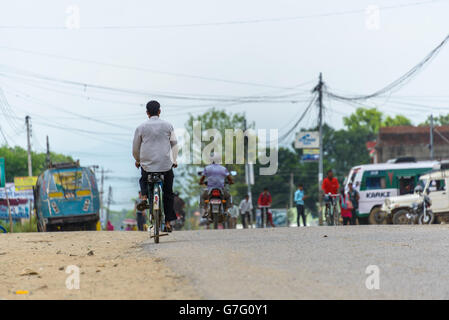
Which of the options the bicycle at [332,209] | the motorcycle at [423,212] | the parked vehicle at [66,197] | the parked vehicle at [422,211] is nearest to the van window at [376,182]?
the parked vehicle at [422,211]

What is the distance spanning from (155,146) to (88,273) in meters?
3.05

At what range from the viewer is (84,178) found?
29.3 m

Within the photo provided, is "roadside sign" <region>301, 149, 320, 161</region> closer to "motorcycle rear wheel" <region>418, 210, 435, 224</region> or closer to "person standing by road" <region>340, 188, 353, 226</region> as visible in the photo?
"person standing by road" <region>340, 188, 353, 226</region>

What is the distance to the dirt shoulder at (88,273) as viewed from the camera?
691 centimetres

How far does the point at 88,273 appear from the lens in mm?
8586

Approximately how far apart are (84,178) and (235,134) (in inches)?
1625

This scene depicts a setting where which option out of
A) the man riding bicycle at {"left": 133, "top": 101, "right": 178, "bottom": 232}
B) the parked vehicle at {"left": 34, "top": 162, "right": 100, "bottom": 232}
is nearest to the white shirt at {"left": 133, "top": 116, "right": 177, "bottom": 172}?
the man riding bicycle at {"left": 133, "top": 101, "right": 178, "bottom": 232}

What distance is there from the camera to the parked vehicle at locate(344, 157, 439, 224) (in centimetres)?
3416

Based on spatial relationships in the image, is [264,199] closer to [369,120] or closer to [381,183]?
[381,183]

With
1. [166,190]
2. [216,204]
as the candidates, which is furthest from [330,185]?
[166,190]

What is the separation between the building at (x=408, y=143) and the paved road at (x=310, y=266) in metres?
65.0

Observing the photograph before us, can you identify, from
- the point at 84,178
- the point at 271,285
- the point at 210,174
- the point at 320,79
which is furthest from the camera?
the point at 320,79
